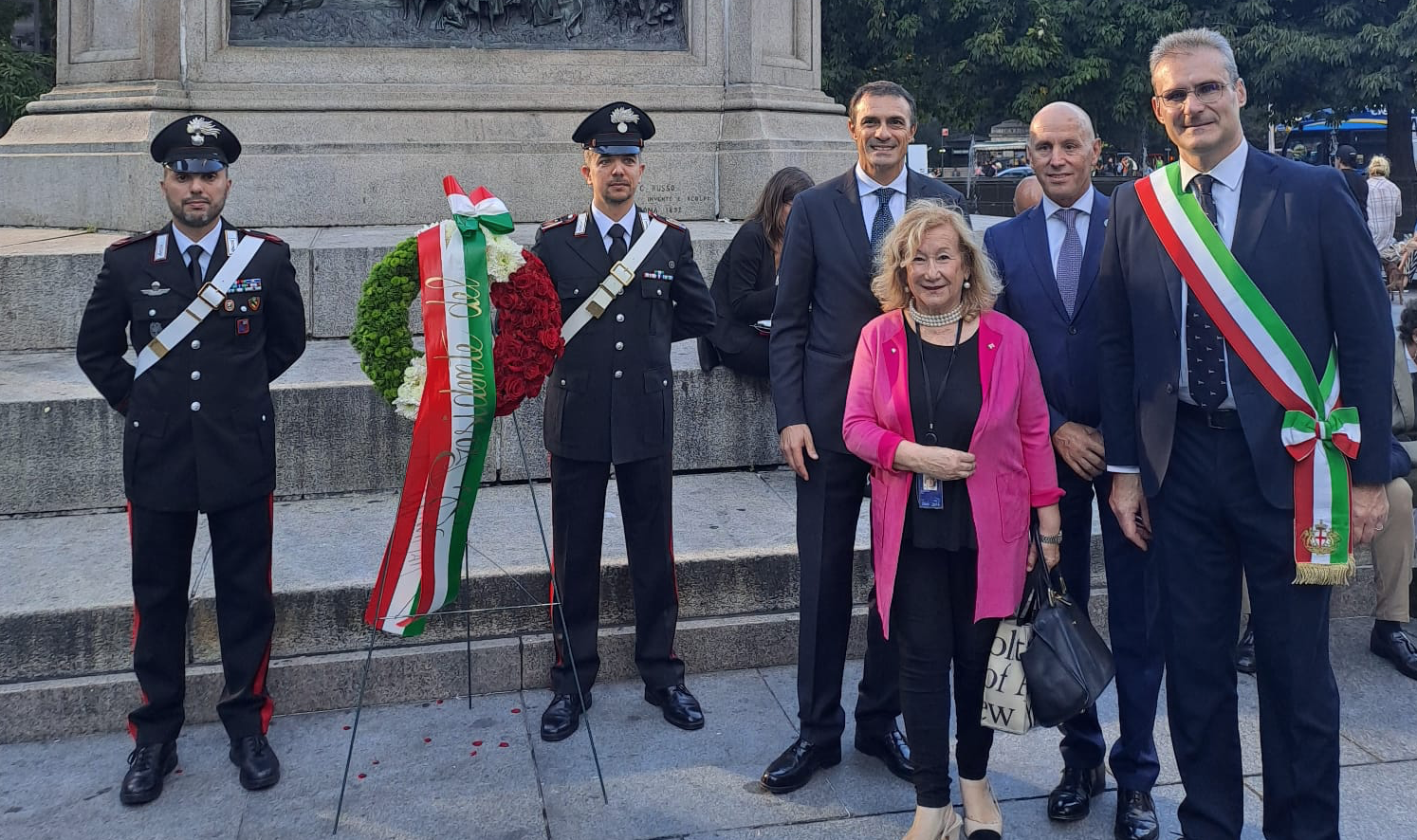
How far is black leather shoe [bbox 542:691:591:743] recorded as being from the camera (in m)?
4.73

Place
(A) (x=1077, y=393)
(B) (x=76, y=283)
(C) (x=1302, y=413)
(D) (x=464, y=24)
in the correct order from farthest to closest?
(D) (x=464, y=24), (B) (x=76, y=283), (A) (x=1077, y=393), (C) (x=1302, y=413)

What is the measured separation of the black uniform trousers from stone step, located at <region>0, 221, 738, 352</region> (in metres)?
4.27

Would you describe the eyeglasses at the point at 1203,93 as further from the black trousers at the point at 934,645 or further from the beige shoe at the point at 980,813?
the beige shoe at the point at 980,813

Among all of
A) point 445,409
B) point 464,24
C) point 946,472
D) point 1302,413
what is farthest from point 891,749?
point 464,24

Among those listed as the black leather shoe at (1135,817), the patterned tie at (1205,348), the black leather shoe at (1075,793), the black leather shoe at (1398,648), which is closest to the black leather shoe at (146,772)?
the black leather shoe at (1075,793)

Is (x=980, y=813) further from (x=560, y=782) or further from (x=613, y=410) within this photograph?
(x=613, y=410)

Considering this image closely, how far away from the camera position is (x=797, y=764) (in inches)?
173

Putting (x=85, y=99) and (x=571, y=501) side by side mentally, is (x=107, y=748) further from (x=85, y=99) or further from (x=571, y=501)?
(x=85, y=99)

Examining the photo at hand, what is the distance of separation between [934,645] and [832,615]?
0.65 m

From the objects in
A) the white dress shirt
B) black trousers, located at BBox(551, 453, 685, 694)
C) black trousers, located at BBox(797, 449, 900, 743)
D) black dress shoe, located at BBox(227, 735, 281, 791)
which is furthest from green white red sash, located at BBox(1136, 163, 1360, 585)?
black dress shoe, located at BBox(227, 735, 281, 791)

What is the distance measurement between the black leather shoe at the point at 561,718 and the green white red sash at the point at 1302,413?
2.48m

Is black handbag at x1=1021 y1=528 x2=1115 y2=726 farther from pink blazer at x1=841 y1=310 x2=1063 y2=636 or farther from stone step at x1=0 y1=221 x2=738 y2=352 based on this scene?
stone step at x1=0 y1=221 x2=738 y2=352

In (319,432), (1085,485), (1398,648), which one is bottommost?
(1398,648)

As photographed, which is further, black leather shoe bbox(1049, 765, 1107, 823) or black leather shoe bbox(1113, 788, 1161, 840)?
black leather shoe bbox(1049, 765, 1107, 823)
